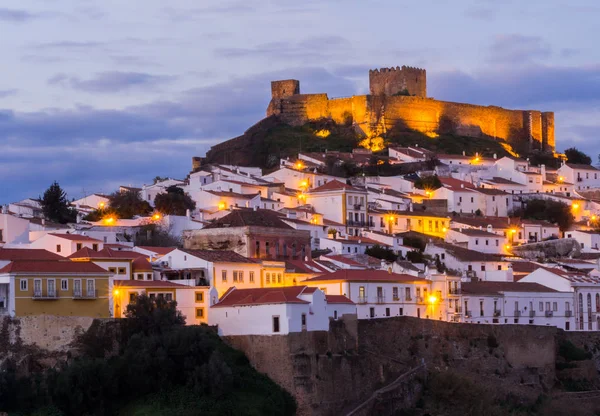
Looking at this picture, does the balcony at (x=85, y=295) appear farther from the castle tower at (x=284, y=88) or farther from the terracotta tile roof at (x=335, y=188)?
the castle tower at (x=284, y=88)

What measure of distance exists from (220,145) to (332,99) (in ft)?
38.4

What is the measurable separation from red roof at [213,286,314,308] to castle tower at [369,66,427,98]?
71424mm

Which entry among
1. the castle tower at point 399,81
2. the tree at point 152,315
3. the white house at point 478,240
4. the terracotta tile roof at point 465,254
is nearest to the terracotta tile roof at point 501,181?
the white house at point 478,240

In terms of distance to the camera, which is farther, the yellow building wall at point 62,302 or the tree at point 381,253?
the tree at point 381,253

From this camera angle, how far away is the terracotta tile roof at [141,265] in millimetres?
51766

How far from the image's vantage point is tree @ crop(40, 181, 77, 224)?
70.1m

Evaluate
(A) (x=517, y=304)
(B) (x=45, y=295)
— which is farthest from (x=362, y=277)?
(B) (x=45, y=295)

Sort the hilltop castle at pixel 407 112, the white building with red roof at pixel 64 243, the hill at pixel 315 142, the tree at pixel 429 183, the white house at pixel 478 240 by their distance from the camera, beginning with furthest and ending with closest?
the hilltop castle at pixel 407 112
the hill at pixel 315 142
the tree at pixel 429 183
the white house at pixel 478 240
the white building with red roof at pixel 64 243

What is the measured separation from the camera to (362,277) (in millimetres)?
53500

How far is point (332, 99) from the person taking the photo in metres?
115

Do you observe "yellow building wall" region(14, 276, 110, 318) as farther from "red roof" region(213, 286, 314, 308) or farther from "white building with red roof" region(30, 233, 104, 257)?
"white building with red roof" region(30, 233, 104, 257)

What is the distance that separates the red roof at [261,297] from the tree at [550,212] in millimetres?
40664

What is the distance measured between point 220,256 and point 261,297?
7167 millimetres

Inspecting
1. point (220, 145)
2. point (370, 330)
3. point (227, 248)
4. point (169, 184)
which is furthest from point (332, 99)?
point (370, 330)
